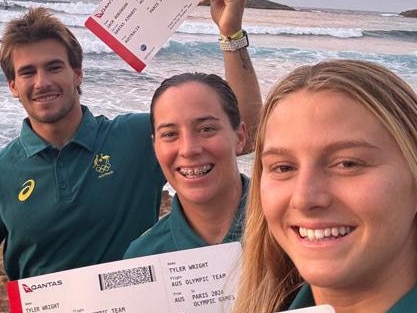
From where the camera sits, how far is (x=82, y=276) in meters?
2.18

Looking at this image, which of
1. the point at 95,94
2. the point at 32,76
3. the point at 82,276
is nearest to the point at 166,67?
the point at 95,94

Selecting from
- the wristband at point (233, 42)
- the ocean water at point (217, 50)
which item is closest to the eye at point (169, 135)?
the wristband at point (233, 42)

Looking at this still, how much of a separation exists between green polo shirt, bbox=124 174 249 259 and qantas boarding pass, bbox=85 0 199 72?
560 mm

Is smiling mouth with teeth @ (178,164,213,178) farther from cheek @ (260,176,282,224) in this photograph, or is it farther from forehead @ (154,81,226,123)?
cheek @ (260,176,282,224)

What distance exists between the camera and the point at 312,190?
139 centimetres

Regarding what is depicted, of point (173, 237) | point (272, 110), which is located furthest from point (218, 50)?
point (272, 110)

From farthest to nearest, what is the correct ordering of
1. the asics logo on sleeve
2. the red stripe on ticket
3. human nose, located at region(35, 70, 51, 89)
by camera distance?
human nose, located at region(35, 70, 51, 89) < the asics logo on sleeve < the red stripe on ticket

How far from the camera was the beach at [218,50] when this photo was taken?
1363 centimetres

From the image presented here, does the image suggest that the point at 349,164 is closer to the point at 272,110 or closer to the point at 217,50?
the point at 272,110

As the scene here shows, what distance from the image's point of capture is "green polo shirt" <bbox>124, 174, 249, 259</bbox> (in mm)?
2385

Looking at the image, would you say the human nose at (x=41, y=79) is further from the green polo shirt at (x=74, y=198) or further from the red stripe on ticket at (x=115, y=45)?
the red stripe on ticket at (x=115, y=45)

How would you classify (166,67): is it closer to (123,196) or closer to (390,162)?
(123,196)

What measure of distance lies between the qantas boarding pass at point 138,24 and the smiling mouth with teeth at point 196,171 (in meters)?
0.40

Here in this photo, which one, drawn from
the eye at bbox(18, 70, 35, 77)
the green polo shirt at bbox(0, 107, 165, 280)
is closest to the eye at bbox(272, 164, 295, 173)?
the green polo shirt at bbox(0, 107, 165, 280)
